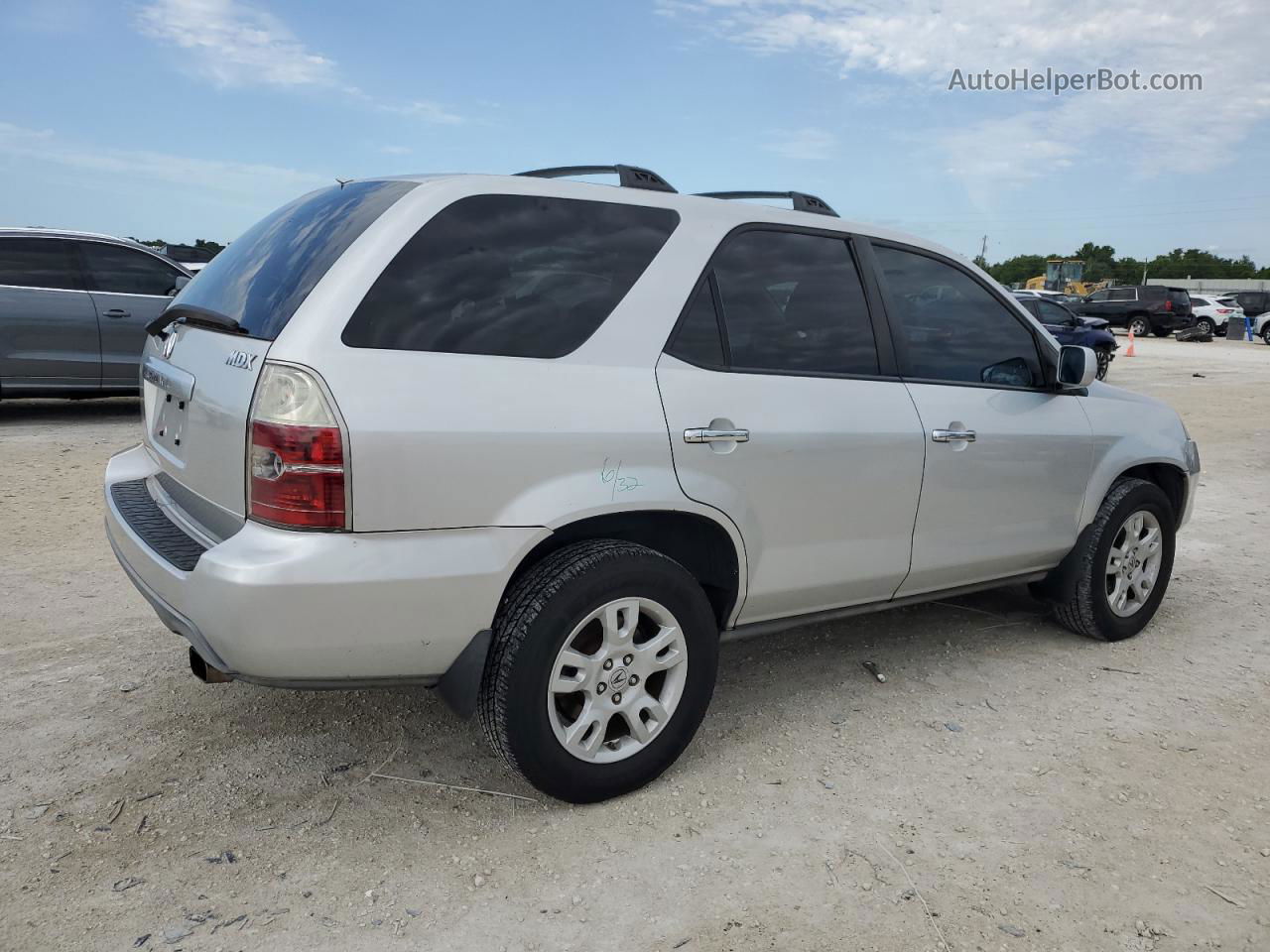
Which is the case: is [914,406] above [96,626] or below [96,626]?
above

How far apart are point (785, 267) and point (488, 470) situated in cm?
136

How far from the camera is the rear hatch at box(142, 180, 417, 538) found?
2660 mm

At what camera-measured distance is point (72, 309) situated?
361 inches

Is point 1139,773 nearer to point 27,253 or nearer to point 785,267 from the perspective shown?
point 785,267

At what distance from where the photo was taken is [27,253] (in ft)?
29.8

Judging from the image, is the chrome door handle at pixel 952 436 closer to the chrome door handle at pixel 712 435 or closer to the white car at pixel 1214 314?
the chrome door handle at pixel 712 435

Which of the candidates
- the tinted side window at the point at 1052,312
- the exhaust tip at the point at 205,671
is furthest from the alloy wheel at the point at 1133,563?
the tinted side window at the point at 1052,312

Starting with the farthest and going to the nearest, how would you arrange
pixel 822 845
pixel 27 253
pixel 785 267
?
1. pixel 27 253
2. pixel 785 267
3. pixel 822 845

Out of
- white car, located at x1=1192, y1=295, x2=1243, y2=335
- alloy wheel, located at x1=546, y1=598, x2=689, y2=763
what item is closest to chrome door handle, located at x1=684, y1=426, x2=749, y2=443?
alloy wheel, located at x1=546, y1=598, x2=689, y2=763

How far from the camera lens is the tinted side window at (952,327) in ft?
12.3

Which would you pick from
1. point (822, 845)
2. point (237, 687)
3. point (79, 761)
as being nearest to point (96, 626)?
point (237, 687)

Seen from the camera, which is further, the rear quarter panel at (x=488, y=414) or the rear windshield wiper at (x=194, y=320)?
the rear windshield wiper at (x=194, y=320)

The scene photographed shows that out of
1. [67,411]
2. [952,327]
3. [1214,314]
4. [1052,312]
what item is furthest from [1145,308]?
[952,327]

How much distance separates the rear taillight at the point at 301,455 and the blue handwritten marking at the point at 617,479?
707mm
